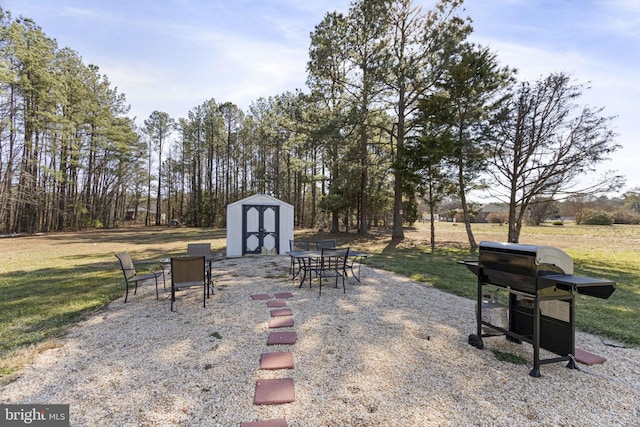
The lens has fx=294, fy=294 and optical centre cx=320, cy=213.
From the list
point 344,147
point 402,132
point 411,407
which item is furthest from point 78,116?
point 411,407

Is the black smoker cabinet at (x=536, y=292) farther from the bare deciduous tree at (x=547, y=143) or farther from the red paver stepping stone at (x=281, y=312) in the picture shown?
the bare deciduous tree at (x=547, y=143)

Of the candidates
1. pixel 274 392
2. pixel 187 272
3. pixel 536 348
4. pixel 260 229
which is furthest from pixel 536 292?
pixel 260 229

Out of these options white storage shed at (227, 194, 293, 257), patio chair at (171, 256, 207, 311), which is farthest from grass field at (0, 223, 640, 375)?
white storage shed at (227, 194, 293, 257)

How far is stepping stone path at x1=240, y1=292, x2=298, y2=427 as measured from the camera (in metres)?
2.24

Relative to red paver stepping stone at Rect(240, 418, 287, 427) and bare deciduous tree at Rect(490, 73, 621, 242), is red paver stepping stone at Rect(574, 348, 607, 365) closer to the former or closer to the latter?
A: red paver stepping stone at Rect(240, 418, 287, 427)

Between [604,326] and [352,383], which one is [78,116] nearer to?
[352,383]

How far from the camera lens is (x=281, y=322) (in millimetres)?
4004

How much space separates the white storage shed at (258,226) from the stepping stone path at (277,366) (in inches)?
257

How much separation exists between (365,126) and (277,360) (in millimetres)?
15008

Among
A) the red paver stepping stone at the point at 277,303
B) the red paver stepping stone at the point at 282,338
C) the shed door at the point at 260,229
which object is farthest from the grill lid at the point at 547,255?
the shed door at the point at 260,229

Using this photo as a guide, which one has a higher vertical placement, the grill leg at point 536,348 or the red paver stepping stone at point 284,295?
the grill leg at point 536,348

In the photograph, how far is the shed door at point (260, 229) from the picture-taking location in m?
10.8

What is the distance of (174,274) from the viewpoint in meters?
4.60

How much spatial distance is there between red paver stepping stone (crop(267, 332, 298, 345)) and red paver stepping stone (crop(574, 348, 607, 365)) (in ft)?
9.79
